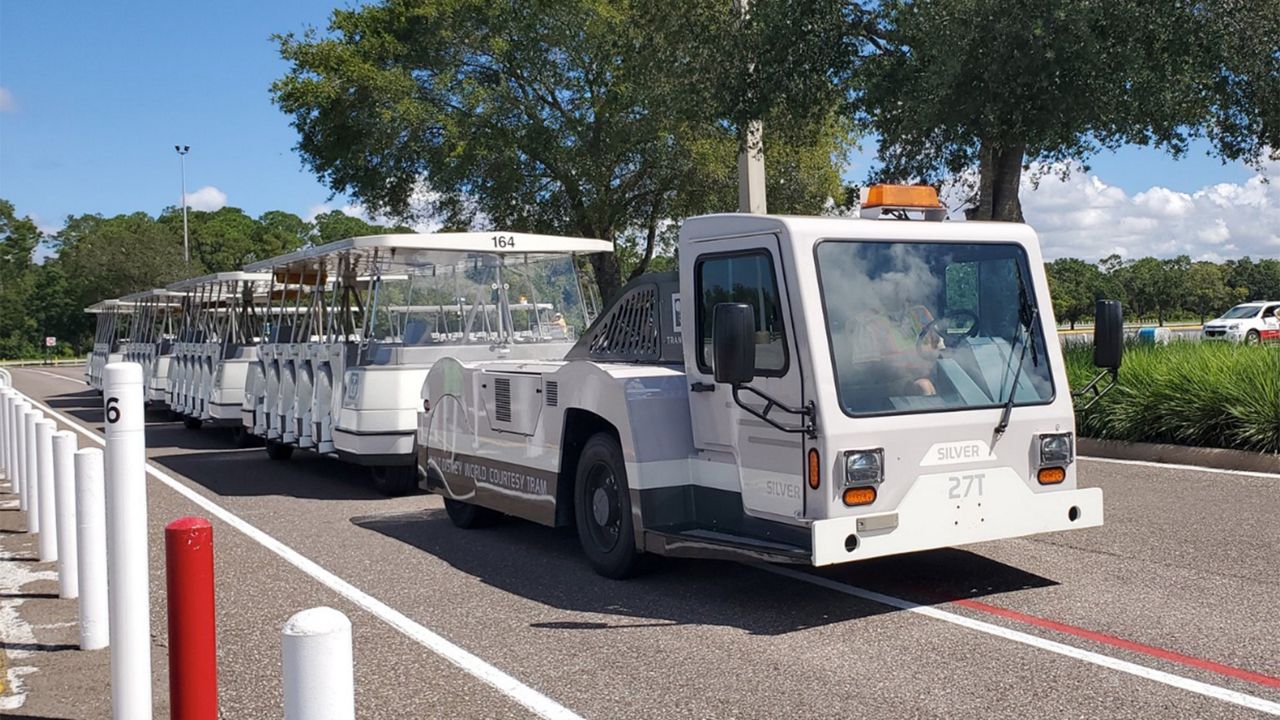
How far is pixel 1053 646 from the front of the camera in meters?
5.93

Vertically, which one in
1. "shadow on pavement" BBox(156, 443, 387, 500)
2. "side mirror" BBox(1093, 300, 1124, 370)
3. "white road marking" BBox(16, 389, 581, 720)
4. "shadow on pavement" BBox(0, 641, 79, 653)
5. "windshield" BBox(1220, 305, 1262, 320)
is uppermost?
"windshield" BBox(1220, 305, 1262, 320)

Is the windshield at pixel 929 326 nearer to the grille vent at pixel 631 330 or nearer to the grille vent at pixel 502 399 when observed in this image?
the grille vent at pixel 631 330

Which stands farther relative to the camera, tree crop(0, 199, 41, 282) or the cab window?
tree crop(0, 199, 41, 282)

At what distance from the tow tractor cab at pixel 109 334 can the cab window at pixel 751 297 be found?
22801mm

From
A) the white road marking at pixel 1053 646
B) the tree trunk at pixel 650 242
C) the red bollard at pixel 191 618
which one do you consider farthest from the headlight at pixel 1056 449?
the tree trunk at pixel 650 242

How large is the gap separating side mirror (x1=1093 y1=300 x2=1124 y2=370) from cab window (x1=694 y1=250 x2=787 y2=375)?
199 cm

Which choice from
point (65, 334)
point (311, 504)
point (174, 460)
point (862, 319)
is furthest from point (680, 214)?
point (65, 334)

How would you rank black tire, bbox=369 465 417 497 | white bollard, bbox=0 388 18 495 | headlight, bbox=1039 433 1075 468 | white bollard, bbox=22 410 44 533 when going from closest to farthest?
headlight, bbox=1039 433 1075 468, white bollard, bbox=22 410 44 533, black tire, bbox=369 465 417 497, white bollard, bbox=0 388 18 495

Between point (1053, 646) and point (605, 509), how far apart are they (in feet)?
9.79

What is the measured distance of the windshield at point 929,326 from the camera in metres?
6.71

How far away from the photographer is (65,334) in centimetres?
9156

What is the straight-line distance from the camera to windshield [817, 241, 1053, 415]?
6.71 meters

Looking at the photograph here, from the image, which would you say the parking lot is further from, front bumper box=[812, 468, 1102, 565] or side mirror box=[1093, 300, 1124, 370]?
side mirror box=[1093, 300, 1124, 370]

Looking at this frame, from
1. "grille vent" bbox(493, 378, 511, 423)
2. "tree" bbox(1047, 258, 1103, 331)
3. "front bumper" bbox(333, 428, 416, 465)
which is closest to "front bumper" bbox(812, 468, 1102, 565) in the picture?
"grille vent" bbox(493, 378, 511, 423)
